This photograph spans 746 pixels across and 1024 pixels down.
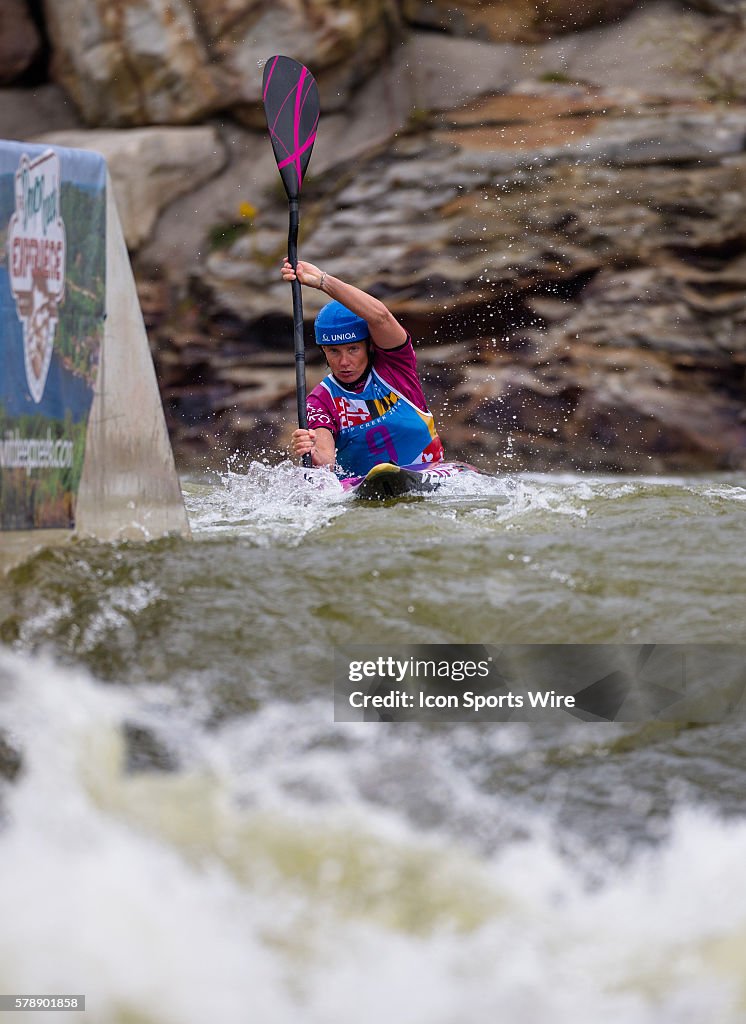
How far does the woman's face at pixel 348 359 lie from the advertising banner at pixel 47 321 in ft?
5.70

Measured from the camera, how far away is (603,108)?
29.5 ft

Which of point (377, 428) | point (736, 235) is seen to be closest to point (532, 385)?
point (736, 235)

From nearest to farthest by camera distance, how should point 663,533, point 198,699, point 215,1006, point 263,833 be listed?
point 215,1006, point 263,833, point 198,699, point 663,533

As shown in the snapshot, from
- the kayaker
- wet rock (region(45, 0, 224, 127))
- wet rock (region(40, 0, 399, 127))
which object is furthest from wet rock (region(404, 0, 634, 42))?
the kayaker

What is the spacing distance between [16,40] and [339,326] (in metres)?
6.59

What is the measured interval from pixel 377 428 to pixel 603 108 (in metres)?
5.20

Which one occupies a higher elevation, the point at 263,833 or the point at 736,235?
the point at 736,235

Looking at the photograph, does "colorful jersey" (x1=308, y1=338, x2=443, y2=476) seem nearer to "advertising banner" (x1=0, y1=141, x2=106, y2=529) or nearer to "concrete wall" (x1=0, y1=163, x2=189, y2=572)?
"concrete wall" (x1=0, y1=163, x2=189, y2=572)

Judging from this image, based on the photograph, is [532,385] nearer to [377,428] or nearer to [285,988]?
[377,428]

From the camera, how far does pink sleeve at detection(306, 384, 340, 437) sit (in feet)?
16.0

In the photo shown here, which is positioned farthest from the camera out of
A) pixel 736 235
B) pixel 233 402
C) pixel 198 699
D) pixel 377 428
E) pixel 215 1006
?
pixel 233 402

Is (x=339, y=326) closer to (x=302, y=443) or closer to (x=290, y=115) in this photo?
(x=302, y=443)

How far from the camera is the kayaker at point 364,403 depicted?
4730 millimetres

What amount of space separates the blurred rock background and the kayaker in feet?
12.7
